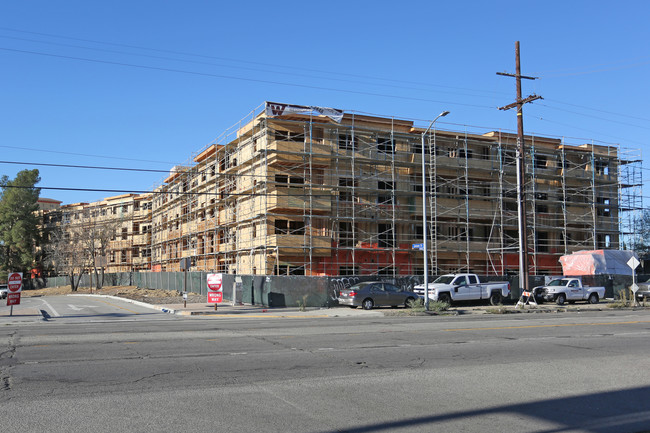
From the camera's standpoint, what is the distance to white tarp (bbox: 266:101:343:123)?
37906 mm

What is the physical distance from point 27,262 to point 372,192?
190ft

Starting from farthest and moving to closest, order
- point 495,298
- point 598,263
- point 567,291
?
point 598,263
point 567,291
point 495,298

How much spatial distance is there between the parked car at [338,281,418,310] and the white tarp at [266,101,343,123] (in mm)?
14822

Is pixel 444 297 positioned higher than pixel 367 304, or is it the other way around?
pixel 444 297

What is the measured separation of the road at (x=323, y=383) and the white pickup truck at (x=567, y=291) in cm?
1843

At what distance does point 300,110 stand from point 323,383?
31.2 metres

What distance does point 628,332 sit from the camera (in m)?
17.1

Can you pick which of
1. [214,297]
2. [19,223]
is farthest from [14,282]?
[19,223]

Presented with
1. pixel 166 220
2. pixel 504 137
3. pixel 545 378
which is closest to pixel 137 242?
pixel 166 220

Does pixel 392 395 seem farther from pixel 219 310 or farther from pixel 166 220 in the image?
pixel 166 220

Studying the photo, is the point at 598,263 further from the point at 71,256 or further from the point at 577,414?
the point at 71,256

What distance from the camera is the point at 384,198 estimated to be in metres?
42.8

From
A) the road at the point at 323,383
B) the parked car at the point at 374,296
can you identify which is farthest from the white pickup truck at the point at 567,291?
the road at the point at 323,383

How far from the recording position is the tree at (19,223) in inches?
3009
